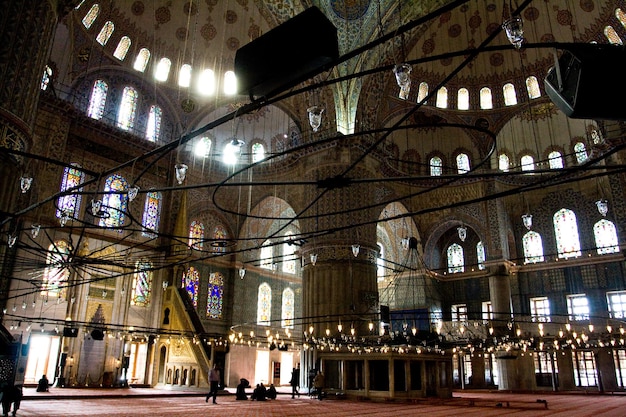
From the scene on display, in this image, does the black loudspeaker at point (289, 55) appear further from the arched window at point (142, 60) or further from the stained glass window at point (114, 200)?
the arched window at point (142, 60)

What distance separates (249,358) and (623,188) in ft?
55.4

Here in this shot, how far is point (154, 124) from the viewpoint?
2166 centimetres

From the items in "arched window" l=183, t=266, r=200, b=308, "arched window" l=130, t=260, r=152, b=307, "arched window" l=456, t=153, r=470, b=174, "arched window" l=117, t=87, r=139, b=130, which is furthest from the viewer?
"arched window" l=456, t=153, r=470, b=174

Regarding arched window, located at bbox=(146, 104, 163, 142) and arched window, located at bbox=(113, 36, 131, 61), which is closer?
arched window, located at bbox=(113, 36, 131, 61)

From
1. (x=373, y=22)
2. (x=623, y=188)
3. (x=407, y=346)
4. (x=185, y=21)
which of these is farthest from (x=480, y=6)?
(x=407, y=346)

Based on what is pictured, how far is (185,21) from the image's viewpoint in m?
21.7

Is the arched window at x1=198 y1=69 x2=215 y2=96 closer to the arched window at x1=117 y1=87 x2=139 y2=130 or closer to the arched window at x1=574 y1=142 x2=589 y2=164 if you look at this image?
the arched window at x1=117 y1=87 x2=139 y2=130

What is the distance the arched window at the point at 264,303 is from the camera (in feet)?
80.6

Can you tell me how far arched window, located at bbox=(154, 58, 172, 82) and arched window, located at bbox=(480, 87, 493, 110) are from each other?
15.0 m

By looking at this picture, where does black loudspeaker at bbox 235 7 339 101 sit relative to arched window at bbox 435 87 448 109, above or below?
below

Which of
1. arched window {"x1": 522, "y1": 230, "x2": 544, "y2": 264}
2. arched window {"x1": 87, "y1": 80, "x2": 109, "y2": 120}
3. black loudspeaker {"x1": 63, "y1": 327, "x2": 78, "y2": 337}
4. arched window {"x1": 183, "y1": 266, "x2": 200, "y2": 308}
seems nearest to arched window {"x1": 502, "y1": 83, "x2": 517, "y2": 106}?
arched window {"x1": 522, "y1": 230, "x2": 544, "y2": 264}

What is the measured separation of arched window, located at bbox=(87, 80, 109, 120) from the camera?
19.4 metres

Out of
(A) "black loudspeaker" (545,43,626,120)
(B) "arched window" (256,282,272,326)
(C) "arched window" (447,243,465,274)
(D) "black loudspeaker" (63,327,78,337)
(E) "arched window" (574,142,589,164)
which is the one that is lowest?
(D) "black loudspeaker" (63,327,78,337)

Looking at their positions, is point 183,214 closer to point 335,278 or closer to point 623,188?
point 335,278
